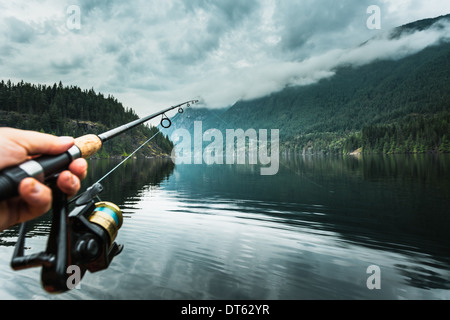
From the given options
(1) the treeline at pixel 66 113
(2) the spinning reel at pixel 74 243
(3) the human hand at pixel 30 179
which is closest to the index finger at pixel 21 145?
(3) the human hand at pixel 30 179

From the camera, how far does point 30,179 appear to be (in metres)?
1.70

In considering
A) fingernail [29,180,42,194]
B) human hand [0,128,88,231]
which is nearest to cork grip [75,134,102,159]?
human hand [0,128,88,231]

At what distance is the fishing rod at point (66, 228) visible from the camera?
1873 millimetres

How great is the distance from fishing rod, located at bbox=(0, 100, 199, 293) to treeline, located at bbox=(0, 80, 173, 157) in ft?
392

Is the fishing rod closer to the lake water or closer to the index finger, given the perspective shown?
the index finger

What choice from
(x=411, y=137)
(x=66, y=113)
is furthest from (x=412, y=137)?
(x=66, y=113)

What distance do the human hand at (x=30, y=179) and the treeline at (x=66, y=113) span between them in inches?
4749

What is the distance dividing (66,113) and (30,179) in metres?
172

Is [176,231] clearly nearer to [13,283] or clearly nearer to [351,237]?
[13,283]

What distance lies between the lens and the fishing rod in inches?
73.7

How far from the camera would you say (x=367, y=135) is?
161375mm
